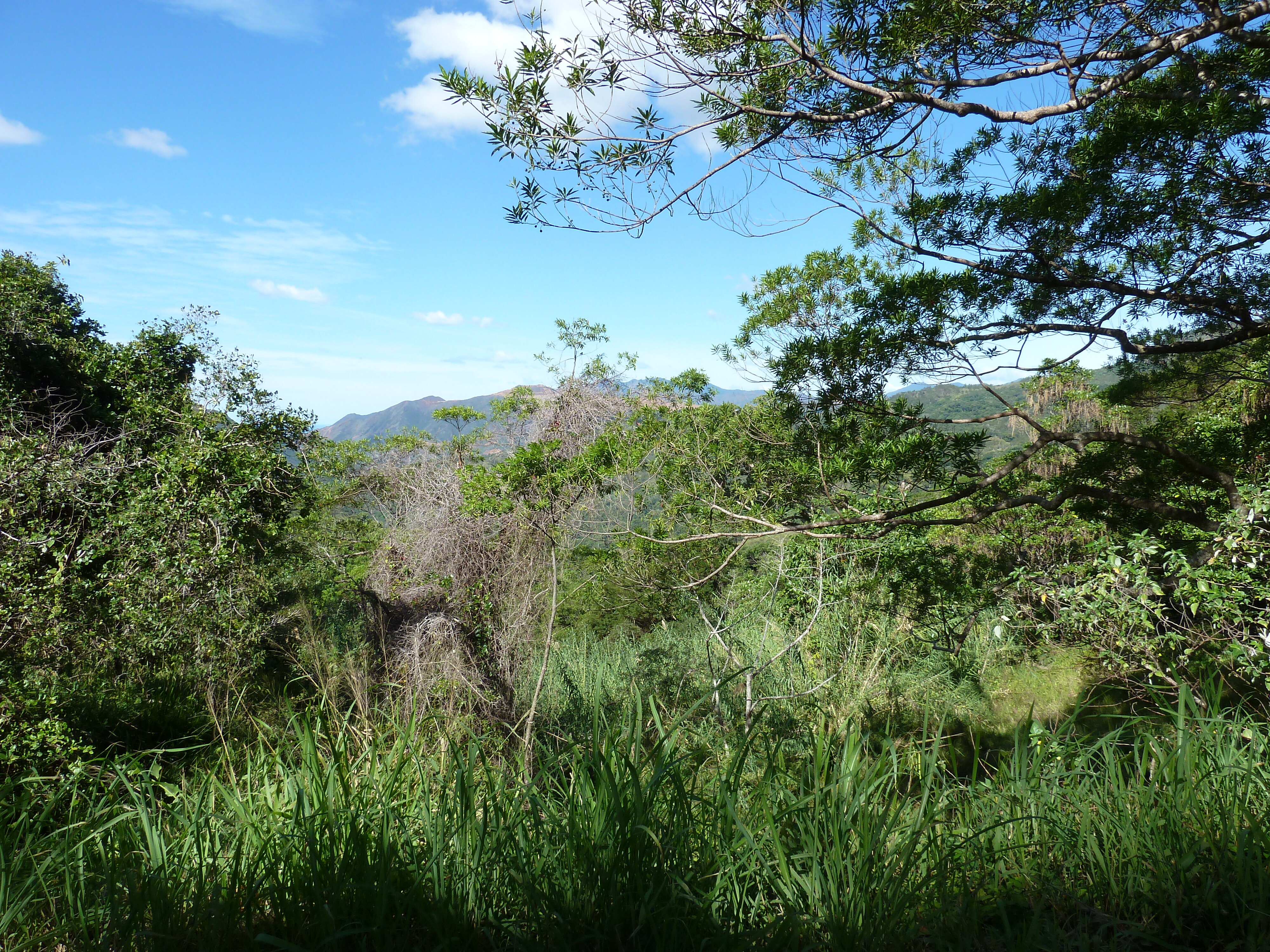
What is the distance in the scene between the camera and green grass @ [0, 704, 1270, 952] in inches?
64.2

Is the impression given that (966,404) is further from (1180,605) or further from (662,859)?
(662,859)

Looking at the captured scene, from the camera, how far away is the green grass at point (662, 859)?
1.63 meters

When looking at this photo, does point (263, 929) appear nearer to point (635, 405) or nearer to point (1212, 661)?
point (1212, 661)

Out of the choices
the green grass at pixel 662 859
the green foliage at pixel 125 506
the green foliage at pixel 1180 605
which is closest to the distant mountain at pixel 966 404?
the green foliage at pixel 1180 605

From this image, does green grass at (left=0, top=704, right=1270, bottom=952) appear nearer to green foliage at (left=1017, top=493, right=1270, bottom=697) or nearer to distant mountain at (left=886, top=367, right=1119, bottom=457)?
green foliage at (left=1017, top=493, right=1270, bottom=697)

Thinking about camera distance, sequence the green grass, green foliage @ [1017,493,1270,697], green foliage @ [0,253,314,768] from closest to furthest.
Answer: the green grass → green foliage @ [1017,493,1270,697] → green foliage @ [0,253,314,768]

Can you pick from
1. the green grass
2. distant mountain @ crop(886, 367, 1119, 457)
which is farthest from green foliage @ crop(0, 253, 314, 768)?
distant mountain @ crop(886, 367, 1119, 457)

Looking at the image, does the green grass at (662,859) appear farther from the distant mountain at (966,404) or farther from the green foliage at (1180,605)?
the distant mountain at (966,404)

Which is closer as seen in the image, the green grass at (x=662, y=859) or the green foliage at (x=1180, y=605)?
the green grass at (x=662, y=859)

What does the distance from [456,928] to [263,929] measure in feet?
1.46

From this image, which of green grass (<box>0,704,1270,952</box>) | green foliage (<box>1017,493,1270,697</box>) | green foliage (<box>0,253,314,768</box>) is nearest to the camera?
green grass (<box>0,704,1270,952</box>)

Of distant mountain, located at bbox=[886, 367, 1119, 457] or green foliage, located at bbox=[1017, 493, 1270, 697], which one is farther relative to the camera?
distant mountain, located at bbox=[886, 367, 1119, 457]

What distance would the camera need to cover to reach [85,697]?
5.00 metres

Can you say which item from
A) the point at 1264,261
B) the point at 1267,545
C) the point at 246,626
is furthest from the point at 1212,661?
the point at 246,626
